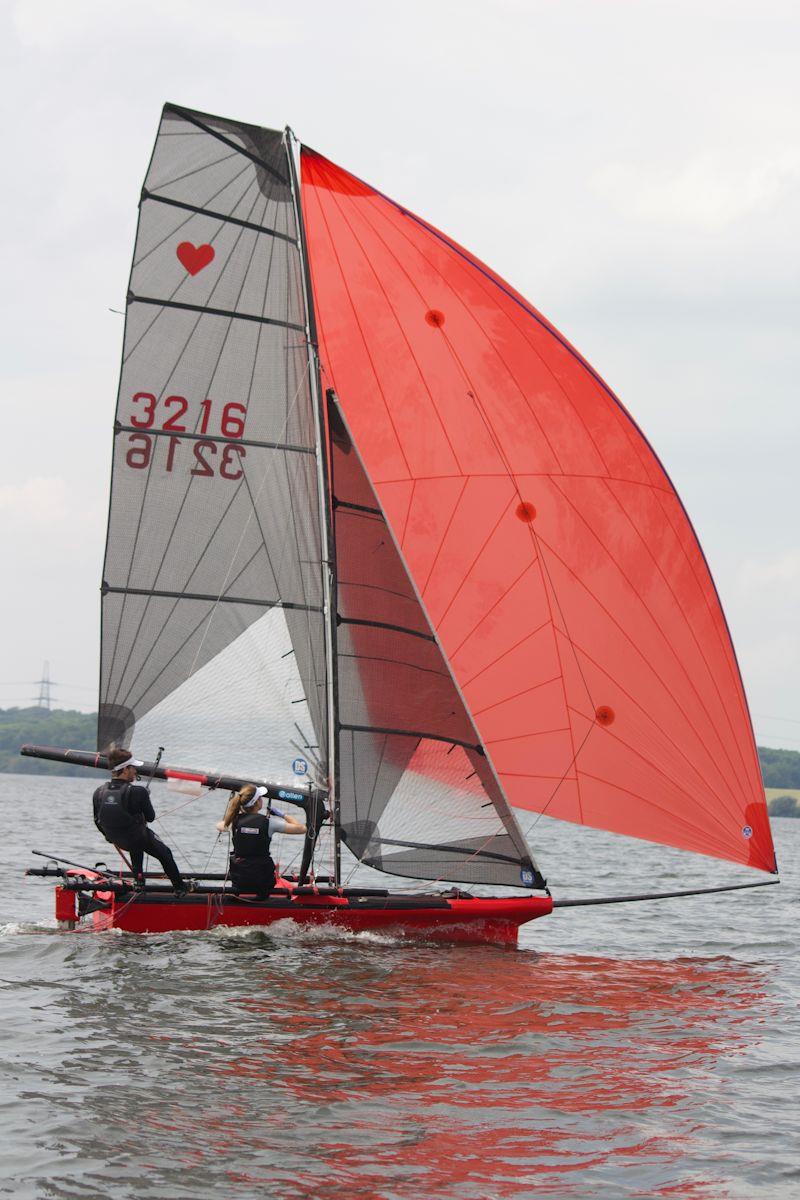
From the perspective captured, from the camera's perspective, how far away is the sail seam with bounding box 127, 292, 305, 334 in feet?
35.2

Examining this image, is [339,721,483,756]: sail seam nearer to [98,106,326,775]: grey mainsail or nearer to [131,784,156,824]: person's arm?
[98,106,326,775]: grey mainsail

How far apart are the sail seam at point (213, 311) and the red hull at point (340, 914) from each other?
4550mm

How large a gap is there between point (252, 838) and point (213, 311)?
165 inches

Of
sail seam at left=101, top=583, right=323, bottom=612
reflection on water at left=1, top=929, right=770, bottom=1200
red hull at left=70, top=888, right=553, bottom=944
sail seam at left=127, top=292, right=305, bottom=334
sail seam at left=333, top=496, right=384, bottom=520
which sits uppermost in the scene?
sail seam at left=127, top=292, right=305, bottom=334

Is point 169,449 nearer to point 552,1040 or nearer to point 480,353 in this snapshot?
point 480,353

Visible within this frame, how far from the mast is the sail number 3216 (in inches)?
24.8

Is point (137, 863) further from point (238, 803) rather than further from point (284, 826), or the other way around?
point (284, 826)

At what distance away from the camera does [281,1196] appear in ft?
17.5

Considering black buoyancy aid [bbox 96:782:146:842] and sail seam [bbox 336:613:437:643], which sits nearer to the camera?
black buoyancy aid [bbox 96:782:146:842]

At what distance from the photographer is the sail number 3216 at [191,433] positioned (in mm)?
10773

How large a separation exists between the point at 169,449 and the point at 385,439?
213 centimetres

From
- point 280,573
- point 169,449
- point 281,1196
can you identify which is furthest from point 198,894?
point 281,1196

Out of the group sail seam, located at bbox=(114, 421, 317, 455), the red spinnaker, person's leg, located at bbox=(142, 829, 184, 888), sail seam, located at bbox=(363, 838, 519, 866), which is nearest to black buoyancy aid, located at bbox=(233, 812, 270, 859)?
person's leg, located at bbox=(142, 829, 184, 888)

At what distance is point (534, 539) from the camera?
11.7m
